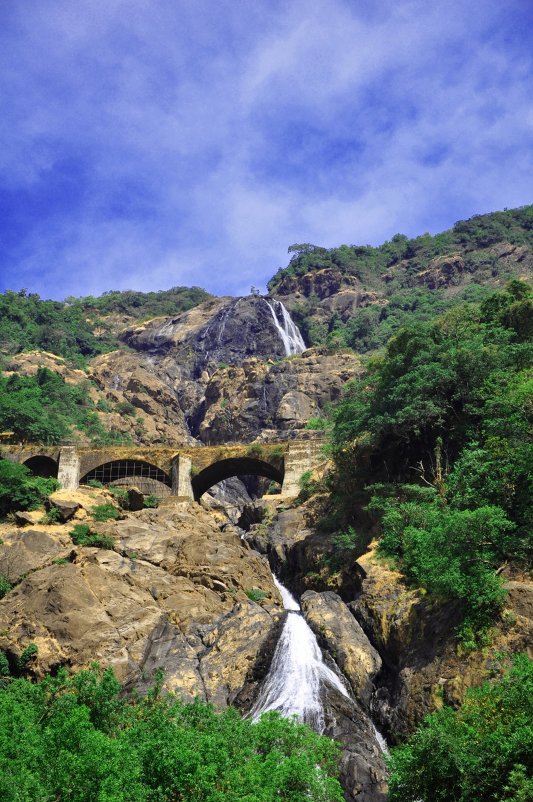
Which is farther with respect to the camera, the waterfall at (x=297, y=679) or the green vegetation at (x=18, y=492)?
the green vegetation at (x=18, y=492)

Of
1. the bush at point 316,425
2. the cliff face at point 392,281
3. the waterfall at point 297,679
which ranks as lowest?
the waterfall at point 297,679

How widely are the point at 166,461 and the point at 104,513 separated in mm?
14047

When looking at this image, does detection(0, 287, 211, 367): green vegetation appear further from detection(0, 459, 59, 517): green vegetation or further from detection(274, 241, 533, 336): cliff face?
detection(0, 459, 59, 517): green vegetation

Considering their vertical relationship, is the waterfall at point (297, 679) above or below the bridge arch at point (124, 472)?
below

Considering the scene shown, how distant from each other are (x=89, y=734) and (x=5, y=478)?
26.4 meters

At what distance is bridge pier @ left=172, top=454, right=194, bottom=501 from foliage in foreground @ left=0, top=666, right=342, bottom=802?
102 ft

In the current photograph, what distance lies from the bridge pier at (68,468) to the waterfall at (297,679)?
1078 inches

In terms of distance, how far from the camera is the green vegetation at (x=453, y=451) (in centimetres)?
2466

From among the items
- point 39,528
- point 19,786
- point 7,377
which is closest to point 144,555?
point 39,528

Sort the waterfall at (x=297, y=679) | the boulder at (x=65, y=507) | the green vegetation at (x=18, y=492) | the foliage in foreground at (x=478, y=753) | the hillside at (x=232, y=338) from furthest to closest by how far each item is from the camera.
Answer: the hillside at (x=232, y=338) < the green vegetation at (x=18, y=492) < the boulder at (x=65, y=507) < the waterfall at (x=297, y=679) < the foliage in foreground at (x=478, y=753)

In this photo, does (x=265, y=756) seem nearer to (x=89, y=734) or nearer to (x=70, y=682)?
(x=89, y=734)

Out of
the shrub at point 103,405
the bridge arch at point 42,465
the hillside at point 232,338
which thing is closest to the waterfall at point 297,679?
the bridge arch at point 42,465

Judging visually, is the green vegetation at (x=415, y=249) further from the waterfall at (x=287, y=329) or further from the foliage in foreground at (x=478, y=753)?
the foliage in foreground at (x=478, y=753)

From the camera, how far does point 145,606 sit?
31.0 m
